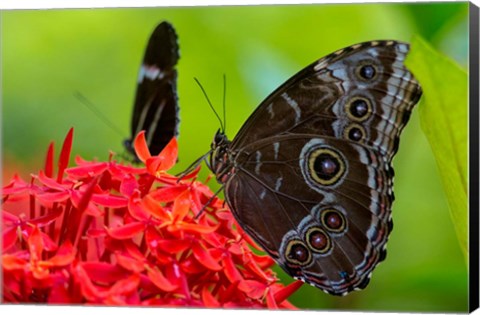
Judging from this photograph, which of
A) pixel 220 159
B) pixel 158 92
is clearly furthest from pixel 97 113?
pixel 220 159

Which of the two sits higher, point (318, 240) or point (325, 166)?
point (325, 166)

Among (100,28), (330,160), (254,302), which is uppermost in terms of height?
(100,28)

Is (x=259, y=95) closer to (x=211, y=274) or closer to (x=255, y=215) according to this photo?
(x=255, y=215)

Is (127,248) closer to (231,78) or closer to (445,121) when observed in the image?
(445,121)

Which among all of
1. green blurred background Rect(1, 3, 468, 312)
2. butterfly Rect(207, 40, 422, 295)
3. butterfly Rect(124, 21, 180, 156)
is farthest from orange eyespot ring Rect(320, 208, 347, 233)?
butterfly Rect(124, 21, 180, 156)

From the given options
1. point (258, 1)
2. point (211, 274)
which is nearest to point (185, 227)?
point (211, 274)

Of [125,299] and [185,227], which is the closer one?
[125,299]

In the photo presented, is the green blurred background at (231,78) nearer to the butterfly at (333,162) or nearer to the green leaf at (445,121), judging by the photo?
the butterfly at (333,162)
